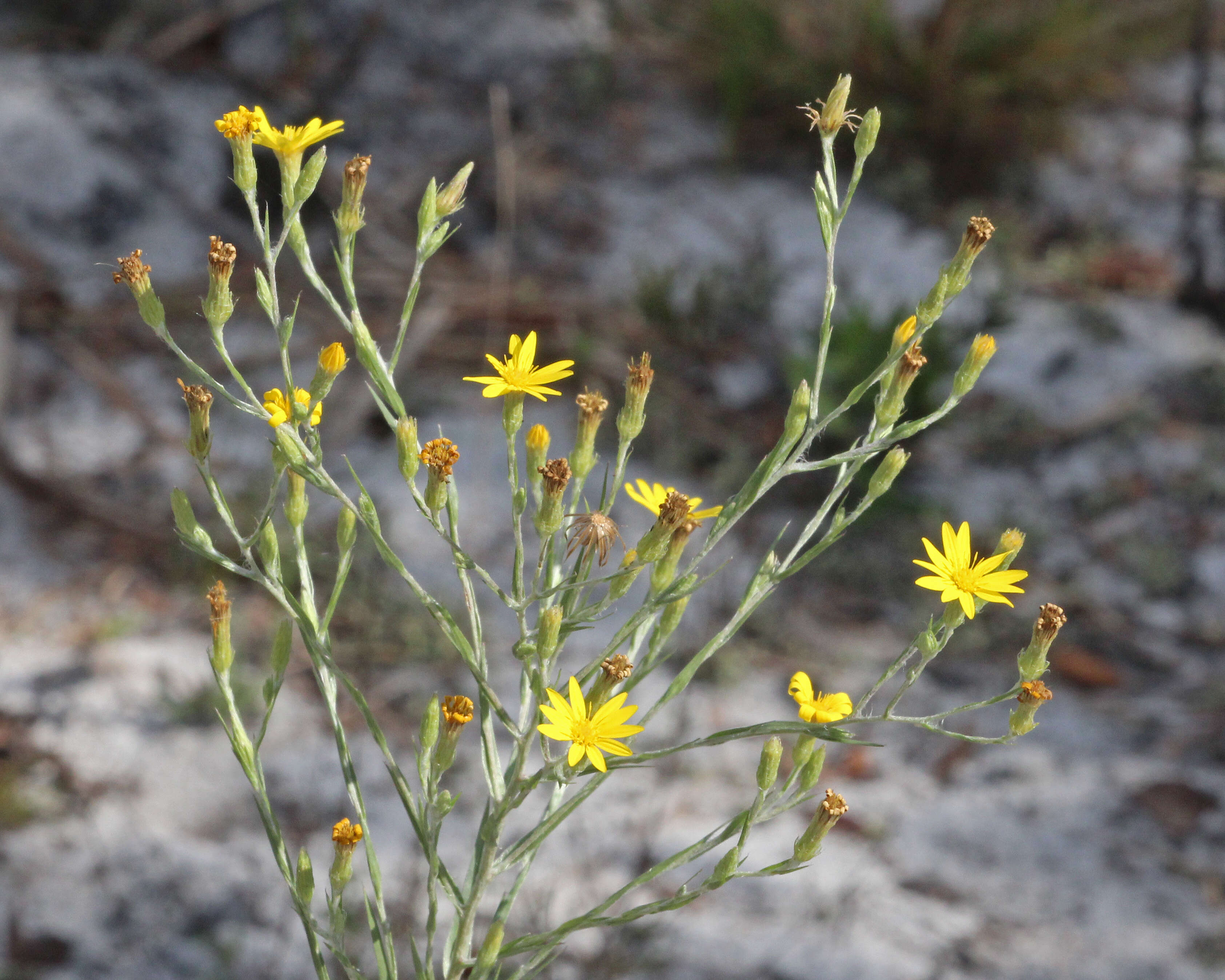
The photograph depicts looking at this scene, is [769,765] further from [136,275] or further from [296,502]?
[136,275]

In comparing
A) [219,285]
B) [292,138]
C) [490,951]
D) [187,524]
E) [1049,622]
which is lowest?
[490,951]

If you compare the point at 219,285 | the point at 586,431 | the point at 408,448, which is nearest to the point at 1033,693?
the point at 586,431

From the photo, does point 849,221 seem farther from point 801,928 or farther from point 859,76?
point 801,928

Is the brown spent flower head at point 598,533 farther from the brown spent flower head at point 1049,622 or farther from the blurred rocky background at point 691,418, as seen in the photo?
the blurred rocky background at point 691,418

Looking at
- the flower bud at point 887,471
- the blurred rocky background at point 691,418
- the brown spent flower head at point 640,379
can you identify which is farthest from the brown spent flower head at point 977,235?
the blurred rocky background at point 691,418

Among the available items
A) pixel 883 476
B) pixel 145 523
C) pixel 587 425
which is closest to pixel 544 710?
pixel 587 425

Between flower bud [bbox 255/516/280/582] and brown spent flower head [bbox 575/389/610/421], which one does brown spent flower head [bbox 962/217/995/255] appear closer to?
brown spent flower head [bbox 575/389/610/421]
